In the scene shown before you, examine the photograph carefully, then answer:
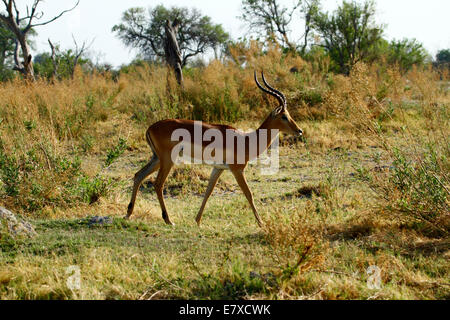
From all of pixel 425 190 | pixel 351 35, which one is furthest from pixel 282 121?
pixel 351 35

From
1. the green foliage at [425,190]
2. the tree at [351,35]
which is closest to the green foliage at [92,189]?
the green foliage at [425,190]

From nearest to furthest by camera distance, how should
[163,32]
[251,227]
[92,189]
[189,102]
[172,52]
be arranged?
[251,227], [92,189], [189,102], [172,52], [163,32]

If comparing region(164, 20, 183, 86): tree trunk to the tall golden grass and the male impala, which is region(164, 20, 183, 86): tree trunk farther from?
the male impala

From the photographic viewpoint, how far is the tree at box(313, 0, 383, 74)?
1920 cm

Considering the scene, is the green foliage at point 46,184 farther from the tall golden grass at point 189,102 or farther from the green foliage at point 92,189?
the tall golden grass at point 189,102

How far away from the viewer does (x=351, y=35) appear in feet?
64.5

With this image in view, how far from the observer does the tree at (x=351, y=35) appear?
19203 millimetres

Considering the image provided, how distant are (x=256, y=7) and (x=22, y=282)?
92.0 feet

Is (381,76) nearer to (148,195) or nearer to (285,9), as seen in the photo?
(148,195)

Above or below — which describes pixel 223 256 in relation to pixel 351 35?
below

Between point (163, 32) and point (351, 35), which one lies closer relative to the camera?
point (351, 35)

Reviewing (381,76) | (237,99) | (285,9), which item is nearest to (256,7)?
(285,9)

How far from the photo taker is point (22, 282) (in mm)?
3602

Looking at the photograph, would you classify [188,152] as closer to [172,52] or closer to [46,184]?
[46,184]
